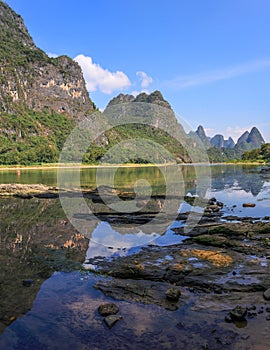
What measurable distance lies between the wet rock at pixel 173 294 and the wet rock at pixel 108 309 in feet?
5.55

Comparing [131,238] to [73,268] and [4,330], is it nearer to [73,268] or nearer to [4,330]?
[73,268]

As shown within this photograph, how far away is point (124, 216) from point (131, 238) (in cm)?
633

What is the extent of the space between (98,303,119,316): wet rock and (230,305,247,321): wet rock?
322 cm

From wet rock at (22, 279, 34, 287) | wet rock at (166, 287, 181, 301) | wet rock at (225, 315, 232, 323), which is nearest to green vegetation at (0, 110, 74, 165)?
wet rock at (22, 279, 34, 287)

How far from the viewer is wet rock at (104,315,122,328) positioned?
8070 millimetres

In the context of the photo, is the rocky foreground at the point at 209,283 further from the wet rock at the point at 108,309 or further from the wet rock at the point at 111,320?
the wet rock at the point at 108,309

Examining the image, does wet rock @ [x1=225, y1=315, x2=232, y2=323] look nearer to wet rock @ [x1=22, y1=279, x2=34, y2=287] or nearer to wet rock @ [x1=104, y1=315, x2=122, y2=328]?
wet rock @ [x1=104, y1=315, x2=122, y2=328]

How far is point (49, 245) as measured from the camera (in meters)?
16.1

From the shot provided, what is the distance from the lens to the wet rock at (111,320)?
8.07 m

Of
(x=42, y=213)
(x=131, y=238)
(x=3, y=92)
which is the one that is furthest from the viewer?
(x=3, y=92)

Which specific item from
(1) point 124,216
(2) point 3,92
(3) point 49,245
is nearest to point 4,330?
(3) point 49,245

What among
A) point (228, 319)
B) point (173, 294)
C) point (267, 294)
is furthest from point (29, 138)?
point (228, 319)

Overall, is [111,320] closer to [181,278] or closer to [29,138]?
[181,278]

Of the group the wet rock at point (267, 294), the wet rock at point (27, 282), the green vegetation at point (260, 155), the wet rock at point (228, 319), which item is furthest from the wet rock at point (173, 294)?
the green vegetation at point (260, 155)
